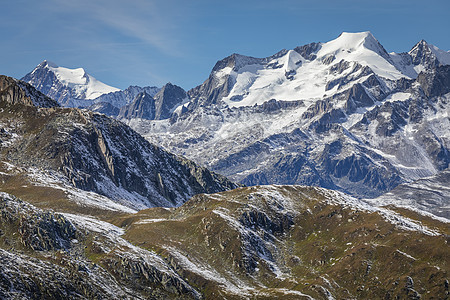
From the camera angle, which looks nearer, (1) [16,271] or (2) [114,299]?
(1) [16,271]

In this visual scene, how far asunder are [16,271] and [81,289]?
23.7m

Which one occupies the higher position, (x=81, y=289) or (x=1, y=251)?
(x=1, y=251)

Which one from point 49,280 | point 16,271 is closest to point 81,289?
point 49,280

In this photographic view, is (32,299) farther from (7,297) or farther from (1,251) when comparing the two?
(1,251)

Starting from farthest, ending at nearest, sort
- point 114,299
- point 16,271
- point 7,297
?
1. point 114,299
2. point 16,271
3. point 7,297

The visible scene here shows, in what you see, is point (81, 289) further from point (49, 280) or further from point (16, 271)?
point (16, 271)

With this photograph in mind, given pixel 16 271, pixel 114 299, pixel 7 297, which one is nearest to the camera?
pixel 7 297

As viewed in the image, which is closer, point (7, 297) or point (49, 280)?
point (7, 297)

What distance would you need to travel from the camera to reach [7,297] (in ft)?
544

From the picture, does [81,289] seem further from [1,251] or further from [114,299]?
[1,251]

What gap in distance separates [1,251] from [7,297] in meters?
26.8

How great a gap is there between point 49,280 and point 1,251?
21.1m

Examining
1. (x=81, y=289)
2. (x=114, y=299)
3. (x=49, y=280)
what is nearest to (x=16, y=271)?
(x=49, y=280)

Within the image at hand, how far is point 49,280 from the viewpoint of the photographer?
183875 millimetres
